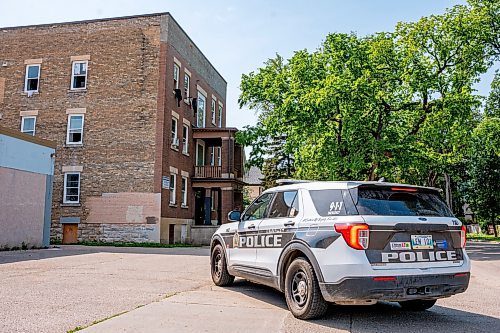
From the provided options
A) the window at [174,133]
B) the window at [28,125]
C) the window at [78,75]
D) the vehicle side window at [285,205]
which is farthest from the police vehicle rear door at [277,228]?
the window at [28,125]

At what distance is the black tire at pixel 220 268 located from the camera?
8656 mm

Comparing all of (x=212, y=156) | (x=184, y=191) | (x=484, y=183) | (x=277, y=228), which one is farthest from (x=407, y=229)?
(x=484, y=183)

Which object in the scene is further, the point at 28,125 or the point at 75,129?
the point at 28,125

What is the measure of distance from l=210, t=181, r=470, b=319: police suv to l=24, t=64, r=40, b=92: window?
24.7m

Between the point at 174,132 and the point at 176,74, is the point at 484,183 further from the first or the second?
the point at 176,74

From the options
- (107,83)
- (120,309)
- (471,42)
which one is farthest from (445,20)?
(120,309)

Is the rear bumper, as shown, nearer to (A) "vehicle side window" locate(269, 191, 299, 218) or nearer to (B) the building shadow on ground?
(B) the building shadow on ground

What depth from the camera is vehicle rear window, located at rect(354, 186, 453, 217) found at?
5715 millimetres

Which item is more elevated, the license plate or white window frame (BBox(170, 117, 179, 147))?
white window frame (BBox(170, 117, 179, 147))

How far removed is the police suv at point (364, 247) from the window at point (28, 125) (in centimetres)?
2373

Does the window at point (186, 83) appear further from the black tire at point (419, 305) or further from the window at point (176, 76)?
the black tire at point (419, 305)

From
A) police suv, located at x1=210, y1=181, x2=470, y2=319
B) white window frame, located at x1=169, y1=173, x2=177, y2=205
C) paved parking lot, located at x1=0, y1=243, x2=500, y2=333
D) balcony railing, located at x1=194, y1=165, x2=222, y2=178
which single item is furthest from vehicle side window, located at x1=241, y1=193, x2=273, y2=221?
balcony railing, located at x1=194, y1=165, x2=222, y2=178

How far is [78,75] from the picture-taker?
86.2 ft

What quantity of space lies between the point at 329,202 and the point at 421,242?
1243mm
